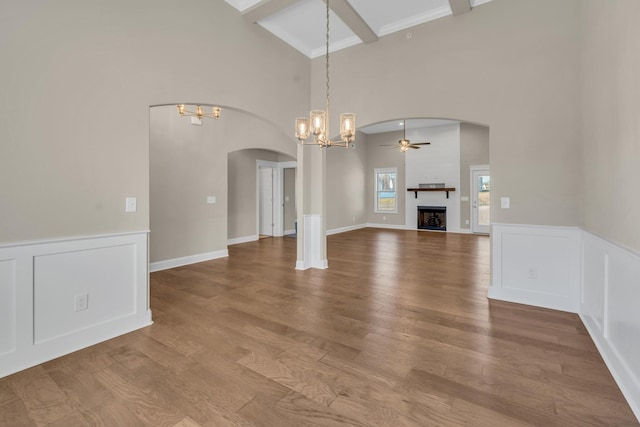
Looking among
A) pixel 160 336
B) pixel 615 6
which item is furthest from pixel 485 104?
pixel 160 336

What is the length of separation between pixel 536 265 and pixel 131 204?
4.35 m

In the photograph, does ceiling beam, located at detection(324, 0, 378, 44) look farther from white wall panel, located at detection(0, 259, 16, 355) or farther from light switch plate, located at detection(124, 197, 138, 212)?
white wall panel, located at detection(0, 259, 16, 355)

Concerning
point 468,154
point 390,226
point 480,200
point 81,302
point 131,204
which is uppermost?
point 468,154

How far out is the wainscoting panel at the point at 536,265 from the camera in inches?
123

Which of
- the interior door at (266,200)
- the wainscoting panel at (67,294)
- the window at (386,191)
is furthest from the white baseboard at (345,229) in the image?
the wainscoting panel at (67,294)

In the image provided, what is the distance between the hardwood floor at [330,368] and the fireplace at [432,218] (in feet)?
20.8

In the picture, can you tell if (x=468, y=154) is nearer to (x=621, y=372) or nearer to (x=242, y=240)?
(x=242, y=240)

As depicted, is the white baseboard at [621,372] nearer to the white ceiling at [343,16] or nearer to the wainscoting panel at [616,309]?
the wainscoting panel at [616,309]

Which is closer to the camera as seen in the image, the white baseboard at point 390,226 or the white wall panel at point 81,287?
the white wall panel at point 81,287

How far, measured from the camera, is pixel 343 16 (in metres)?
3.82

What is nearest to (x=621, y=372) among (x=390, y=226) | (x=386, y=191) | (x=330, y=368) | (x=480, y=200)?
(x=330, y=368)

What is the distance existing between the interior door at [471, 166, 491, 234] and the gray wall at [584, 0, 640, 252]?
6.58 m

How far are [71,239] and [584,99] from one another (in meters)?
4.91

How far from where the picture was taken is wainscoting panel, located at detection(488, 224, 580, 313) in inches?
123
